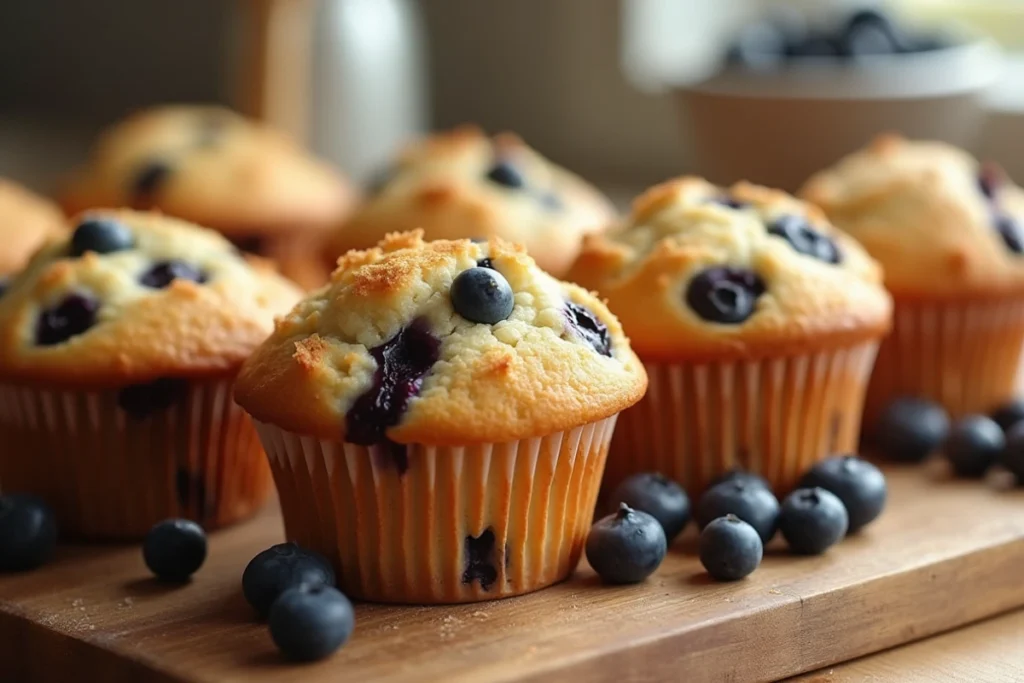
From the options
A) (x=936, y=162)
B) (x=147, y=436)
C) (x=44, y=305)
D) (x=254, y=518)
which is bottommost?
(x=254, y=518)

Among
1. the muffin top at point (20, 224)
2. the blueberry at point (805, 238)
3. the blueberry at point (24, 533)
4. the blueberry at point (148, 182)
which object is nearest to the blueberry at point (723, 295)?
the blueberry at point (805, 238)

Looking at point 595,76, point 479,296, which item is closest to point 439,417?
point 479,296

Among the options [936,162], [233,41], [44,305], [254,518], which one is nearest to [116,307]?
[44,305]

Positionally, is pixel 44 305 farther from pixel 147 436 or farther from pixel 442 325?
pixel 442 325

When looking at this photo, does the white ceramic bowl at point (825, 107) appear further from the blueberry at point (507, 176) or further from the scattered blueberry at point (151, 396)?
the scattered blueberry at point (151, 396)

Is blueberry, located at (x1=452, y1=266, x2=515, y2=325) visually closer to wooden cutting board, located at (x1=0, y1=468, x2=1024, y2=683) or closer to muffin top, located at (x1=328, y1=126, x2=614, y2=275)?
wooden cutting board, located at (x1=0, y1=468, x2=1024, y2=683)

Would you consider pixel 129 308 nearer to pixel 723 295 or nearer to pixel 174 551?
pixel 174 551
